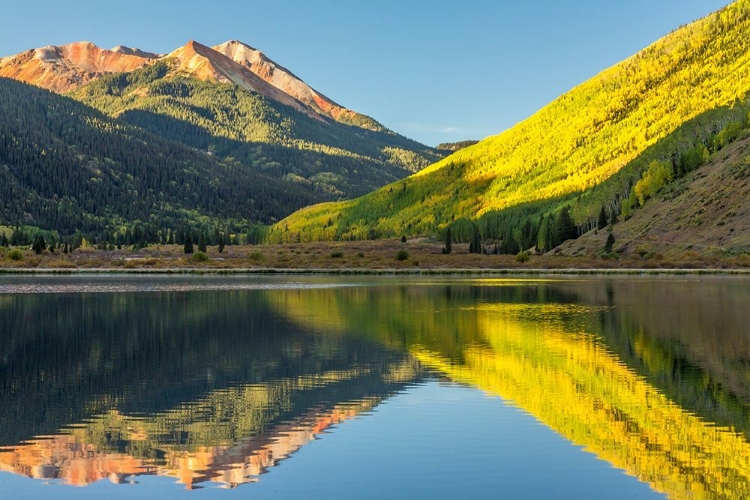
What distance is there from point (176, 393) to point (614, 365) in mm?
17488

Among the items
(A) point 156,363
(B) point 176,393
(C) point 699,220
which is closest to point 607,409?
(B) point 176,393

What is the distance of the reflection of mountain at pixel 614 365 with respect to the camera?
2267 centimetres

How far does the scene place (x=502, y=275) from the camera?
520ft

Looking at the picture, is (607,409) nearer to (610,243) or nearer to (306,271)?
(306,271)

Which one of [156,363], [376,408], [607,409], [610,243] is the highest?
[610,243]

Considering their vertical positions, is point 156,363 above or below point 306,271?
below

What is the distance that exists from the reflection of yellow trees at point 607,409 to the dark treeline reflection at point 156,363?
14.7 ft

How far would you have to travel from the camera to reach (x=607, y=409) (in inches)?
1121

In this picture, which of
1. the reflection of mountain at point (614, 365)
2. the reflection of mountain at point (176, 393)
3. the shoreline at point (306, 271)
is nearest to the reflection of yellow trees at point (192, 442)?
the reflection of mountain at point (176, 393)

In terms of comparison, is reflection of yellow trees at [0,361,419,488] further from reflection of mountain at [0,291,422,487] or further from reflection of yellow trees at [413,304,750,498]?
reflection of yellow trees at [413,304,750,498]

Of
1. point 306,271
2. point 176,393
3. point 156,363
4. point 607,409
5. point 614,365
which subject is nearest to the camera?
point 607,409

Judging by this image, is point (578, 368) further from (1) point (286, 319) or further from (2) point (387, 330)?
(1) point (286, 319)

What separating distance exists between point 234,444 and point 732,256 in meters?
143

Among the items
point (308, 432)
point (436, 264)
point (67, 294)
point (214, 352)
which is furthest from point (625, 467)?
point (436, 264)
